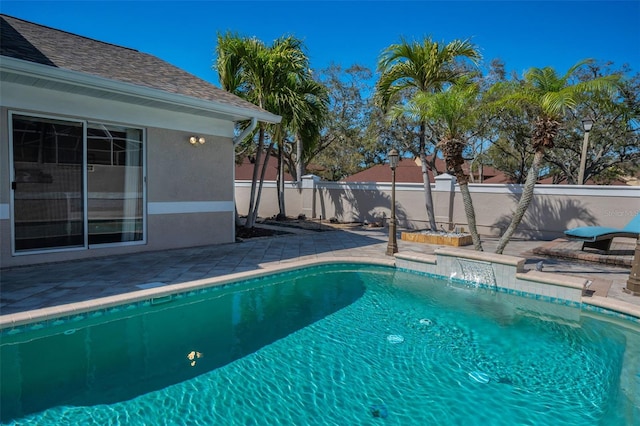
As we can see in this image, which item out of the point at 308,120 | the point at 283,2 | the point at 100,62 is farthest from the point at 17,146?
the point at 283,2

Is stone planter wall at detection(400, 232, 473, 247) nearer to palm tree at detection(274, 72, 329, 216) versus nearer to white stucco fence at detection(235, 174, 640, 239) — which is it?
white stucco fence at detection(235, 174, 640, 239)

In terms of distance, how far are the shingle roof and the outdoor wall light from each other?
109 cm

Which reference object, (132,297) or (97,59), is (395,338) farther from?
(97,59)

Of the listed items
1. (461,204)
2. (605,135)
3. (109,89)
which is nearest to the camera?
(109,89)

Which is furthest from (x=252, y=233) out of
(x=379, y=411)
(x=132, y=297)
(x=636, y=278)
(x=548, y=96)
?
(x=636, y=278)

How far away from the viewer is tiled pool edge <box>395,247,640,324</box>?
5875 mm

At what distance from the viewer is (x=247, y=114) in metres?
9.15

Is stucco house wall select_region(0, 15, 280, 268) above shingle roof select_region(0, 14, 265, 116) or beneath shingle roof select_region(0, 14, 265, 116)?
beneath

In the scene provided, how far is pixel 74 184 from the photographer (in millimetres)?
7637

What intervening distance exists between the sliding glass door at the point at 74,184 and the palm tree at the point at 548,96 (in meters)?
8.19

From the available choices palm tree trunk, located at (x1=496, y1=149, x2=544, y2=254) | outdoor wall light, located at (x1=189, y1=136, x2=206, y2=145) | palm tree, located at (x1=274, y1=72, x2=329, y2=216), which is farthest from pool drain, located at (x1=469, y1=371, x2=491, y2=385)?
palm tree, located at (x1=274, y1=72, x2=329, y2=216)

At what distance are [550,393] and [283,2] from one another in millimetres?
13218

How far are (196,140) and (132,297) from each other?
4.87m

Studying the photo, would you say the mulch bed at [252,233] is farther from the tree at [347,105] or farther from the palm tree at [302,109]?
the tree at [347,105]
